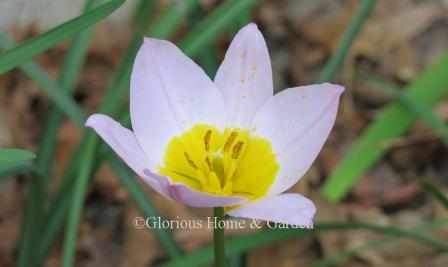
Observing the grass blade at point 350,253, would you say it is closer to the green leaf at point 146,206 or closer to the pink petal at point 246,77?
the green leaf at point 146,206

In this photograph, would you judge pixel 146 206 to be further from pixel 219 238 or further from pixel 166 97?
pixel 219 238

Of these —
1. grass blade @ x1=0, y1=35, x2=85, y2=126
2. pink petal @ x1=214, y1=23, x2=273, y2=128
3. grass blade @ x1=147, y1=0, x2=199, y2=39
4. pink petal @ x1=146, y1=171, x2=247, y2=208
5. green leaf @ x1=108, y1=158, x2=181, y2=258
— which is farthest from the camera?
grass blade @ x1=147, y1=0, x2=199, y2=39

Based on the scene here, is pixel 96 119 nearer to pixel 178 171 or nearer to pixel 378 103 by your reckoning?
pixel 178 171

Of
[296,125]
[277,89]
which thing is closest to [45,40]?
[296,125]

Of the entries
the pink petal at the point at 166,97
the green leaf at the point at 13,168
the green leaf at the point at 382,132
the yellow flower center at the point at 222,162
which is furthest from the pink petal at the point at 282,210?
the green leaf at the point at 382,132

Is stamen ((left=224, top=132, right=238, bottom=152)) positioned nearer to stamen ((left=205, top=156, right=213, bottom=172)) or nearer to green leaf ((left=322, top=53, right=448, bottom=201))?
stamen ((left=205, top=156, right=213, bottom=172))

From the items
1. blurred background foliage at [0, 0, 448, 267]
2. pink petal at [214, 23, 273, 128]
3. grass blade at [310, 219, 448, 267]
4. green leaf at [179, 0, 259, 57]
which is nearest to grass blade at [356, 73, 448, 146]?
blurred background foliage at [0, 0, 448, 267]

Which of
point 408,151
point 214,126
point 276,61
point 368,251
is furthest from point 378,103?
point 214,126

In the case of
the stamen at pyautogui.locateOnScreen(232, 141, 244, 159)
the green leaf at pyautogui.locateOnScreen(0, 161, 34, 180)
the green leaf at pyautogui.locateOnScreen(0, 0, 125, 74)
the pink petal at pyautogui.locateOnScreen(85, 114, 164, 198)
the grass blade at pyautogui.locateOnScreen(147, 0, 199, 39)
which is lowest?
the pink petal at pyautogui.locateOnScreen(85, 114, 164, 198)
